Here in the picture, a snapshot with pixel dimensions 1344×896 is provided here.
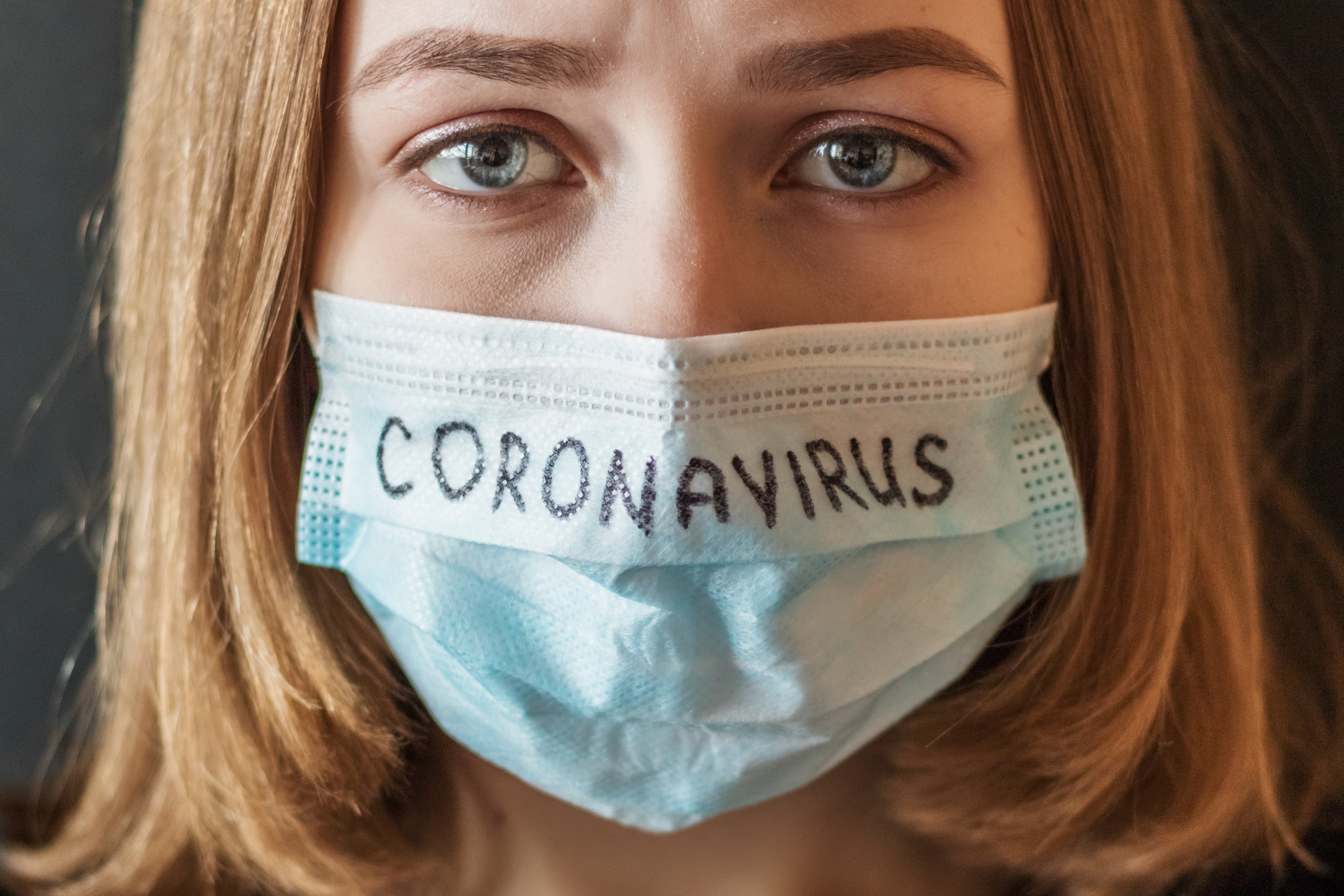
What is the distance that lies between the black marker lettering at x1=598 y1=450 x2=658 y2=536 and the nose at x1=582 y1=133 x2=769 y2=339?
12 cm

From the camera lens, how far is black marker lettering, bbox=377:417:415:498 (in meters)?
1.18

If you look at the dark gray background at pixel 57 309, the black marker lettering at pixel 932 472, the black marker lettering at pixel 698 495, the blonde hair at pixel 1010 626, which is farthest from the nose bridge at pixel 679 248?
the dark gray background at pixel 57 309

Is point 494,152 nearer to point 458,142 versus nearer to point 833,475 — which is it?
point 458,142

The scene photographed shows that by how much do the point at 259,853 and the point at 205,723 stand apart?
0.18 m

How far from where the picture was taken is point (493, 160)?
1.20 meters

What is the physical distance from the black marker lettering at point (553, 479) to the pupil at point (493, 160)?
283mm

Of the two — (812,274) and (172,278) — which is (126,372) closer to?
(172,278)

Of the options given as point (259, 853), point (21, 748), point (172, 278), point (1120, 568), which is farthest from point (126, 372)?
point (1120, 568)

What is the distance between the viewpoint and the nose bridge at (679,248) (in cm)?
108

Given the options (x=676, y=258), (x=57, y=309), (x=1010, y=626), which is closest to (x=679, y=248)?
(x=676, y=258)

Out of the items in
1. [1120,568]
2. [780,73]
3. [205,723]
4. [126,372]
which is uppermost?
[780,73]

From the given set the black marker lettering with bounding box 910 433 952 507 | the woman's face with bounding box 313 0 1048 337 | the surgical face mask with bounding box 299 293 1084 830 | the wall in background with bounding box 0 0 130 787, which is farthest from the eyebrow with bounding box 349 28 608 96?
the wall in background with bounding box 0 0 130 787

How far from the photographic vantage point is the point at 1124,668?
1375 mm

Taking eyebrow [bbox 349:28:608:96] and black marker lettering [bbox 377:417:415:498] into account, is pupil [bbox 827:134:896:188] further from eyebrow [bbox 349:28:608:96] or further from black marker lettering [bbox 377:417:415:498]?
black marker lettering [bbox 377:417:415:498]
